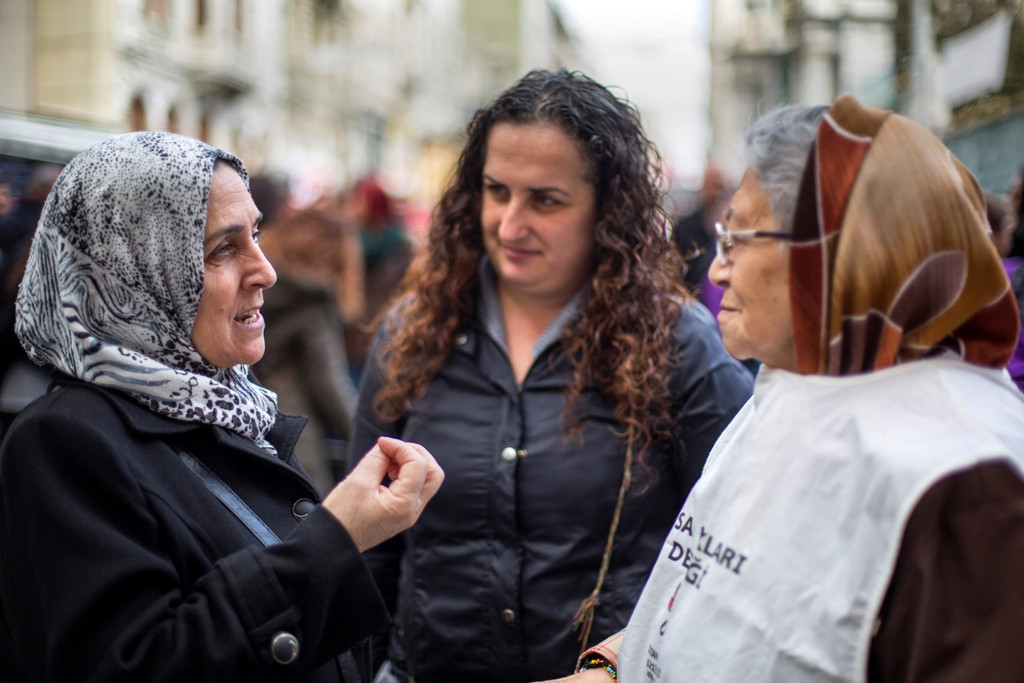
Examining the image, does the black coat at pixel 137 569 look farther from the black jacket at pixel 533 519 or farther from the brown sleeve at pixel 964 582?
the brown sleeve at pixel 964 582

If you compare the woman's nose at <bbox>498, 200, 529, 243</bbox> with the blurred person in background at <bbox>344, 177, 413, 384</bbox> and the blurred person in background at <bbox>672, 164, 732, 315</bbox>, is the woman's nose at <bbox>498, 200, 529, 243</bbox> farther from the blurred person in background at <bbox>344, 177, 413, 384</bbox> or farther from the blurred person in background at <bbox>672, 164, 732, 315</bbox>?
the blurred person in background at <bbox>344, 177, 413, 384</bbox>

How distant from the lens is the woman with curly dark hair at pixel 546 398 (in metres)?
2.08

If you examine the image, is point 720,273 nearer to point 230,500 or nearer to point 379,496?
point 379,496

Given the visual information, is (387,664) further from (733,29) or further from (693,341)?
(733,29)

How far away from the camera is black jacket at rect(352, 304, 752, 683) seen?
6.78 feet

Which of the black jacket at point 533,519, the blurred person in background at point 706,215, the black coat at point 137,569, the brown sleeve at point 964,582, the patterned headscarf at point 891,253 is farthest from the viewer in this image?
the blurred person in background at point 706,215

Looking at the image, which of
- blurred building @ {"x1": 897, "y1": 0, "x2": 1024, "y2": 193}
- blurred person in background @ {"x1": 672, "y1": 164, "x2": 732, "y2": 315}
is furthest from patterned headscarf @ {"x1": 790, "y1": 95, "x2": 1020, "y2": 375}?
blurred person in background @ {"x1": 672, "y1": 164, "x2": 732, "y2": 315}

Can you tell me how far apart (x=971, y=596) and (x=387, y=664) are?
157 cm

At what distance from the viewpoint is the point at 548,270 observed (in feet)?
7.50

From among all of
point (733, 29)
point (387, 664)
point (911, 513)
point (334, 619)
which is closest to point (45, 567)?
point (334, 619)

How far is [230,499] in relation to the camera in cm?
159

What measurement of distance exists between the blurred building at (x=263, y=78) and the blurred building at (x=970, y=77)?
226 cm

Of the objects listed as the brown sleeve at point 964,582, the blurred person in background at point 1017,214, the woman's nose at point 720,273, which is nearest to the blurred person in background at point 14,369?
the woman's nose at point 720,273

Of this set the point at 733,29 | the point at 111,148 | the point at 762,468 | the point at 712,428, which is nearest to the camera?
the point at 762,468
